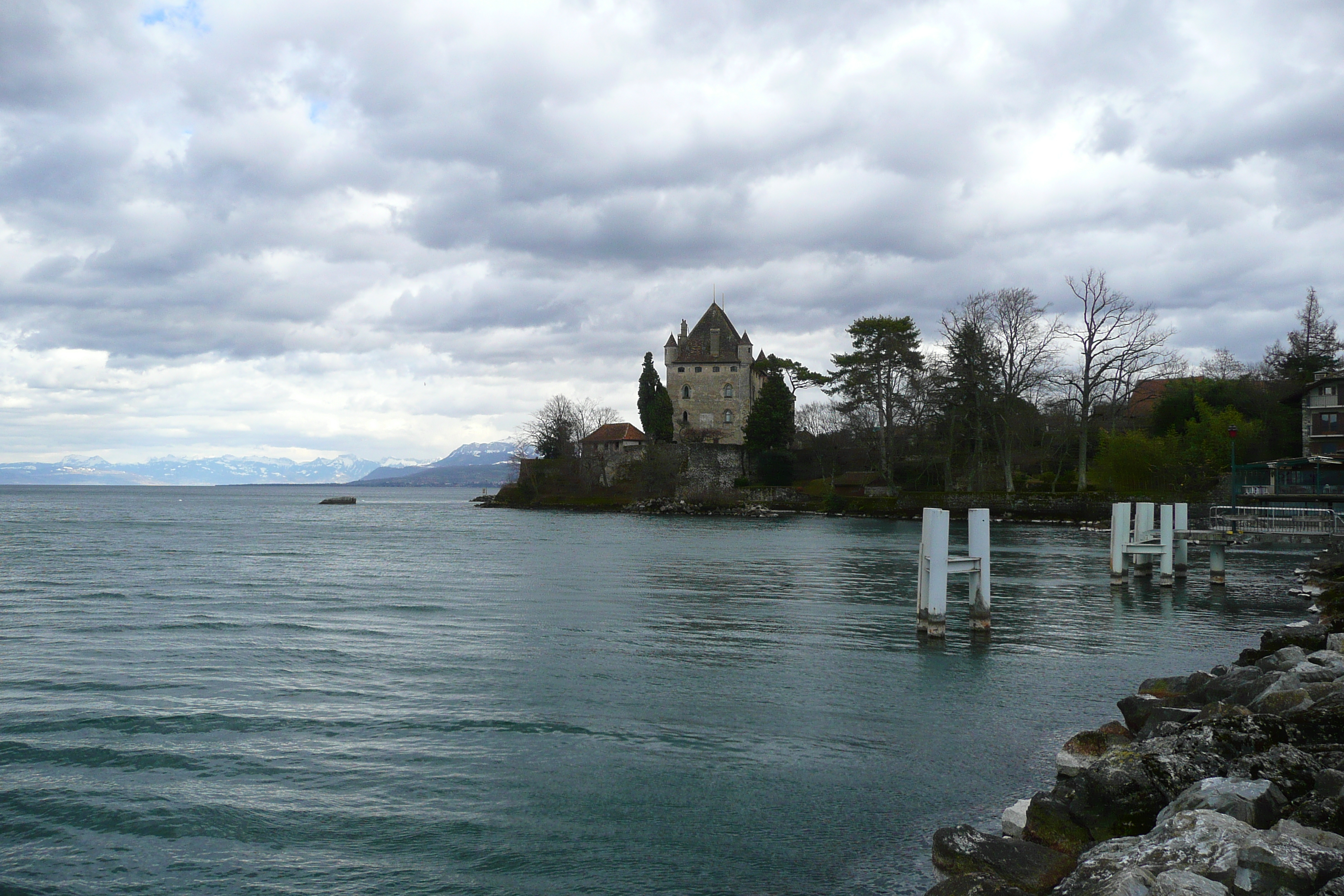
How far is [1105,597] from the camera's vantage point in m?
24.5

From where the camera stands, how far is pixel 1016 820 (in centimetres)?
736

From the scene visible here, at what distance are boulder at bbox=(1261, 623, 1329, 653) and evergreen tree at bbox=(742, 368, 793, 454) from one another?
68976 mm

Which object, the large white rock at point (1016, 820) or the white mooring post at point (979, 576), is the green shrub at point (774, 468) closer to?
the white mooring post at point (979, 576)

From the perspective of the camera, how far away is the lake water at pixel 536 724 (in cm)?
732

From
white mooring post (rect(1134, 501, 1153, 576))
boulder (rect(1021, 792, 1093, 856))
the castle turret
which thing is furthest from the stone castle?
boulder (rect(1021, 792, 1093, 856))

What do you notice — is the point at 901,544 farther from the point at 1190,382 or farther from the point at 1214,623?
the point at 1190,382

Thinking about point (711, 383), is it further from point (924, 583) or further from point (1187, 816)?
point (1187, 816)

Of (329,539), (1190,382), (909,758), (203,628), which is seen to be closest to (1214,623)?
(909,758)

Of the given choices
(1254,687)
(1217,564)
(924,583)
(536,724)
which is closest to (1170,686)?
(1254,687)

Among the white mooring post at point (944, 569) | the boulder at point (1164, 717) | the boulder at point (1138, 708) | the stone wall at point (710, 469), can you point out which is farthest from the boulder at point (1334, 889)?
the stone wall at point (710, 469)

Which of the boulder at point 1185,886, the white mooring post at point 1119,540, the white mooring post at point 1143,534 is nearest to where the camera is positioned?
the boulder at point 1185,886

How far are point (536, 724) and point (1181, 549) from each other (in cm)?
2478

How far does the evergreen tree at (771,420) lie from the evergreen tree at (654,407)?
7.97m

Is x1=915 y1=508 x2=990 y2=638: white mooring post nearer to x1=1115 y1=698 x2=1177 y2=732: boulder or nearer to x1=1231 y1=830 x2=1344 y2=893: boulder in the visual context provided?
x1=1115 y1=698 x2=1177 y2=732: boulder
